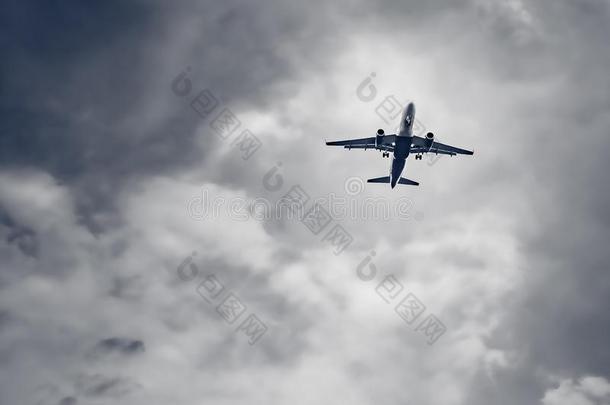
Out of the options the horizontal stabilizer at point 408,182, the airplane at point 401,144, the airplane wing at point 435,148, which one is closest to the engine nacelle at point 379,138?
the airplane at point 401,144

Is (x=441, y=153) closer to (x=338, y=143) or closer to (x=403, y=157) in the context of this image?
(x=403, y=157)

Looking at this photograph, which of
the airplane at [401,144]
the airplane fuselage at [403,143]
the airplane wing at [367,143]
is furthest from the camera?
the airplane wing at [367,143]

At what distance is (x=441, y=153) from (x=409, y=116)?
59.1ft

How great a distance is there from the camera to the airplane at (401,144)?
8628cm

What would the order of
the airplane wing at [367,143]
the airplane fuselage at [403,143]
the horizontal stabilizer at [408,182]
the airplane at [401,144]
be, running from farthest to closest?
the horizontal stabilizer at [408,182], the airplane wing at [367,143], the airplane at [401,144], the airplane fuselage at [403,143]

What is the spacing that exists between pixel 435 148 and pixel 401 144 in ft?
35.6

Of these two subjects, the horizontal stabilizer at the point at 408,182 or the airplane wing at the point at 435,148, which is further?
the horizontal stabilizer at the point at 408,182

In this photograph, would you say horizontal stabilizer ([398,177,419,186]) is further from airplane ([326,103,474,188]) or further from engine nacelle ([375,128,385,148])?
engine nacelle ([375,128,385,148])

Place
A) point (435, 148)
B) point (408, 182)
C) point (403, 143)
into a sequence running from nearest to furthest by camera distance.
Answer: point (403, 143), point (435, 148), point (408, 182)

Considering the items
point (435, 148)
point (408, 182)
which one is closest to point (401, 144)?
point (435, 148)

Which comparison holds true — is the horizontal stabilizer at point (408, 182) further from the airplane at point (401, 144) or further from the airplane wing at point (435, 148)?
the airplane wing at point (435, 148)

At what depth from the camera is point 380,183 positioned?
10394 cm

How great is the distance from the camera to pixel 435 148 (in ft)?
317

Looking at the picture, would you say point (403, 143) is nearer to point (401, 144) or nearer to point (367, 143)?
Result: point (401, 144)
